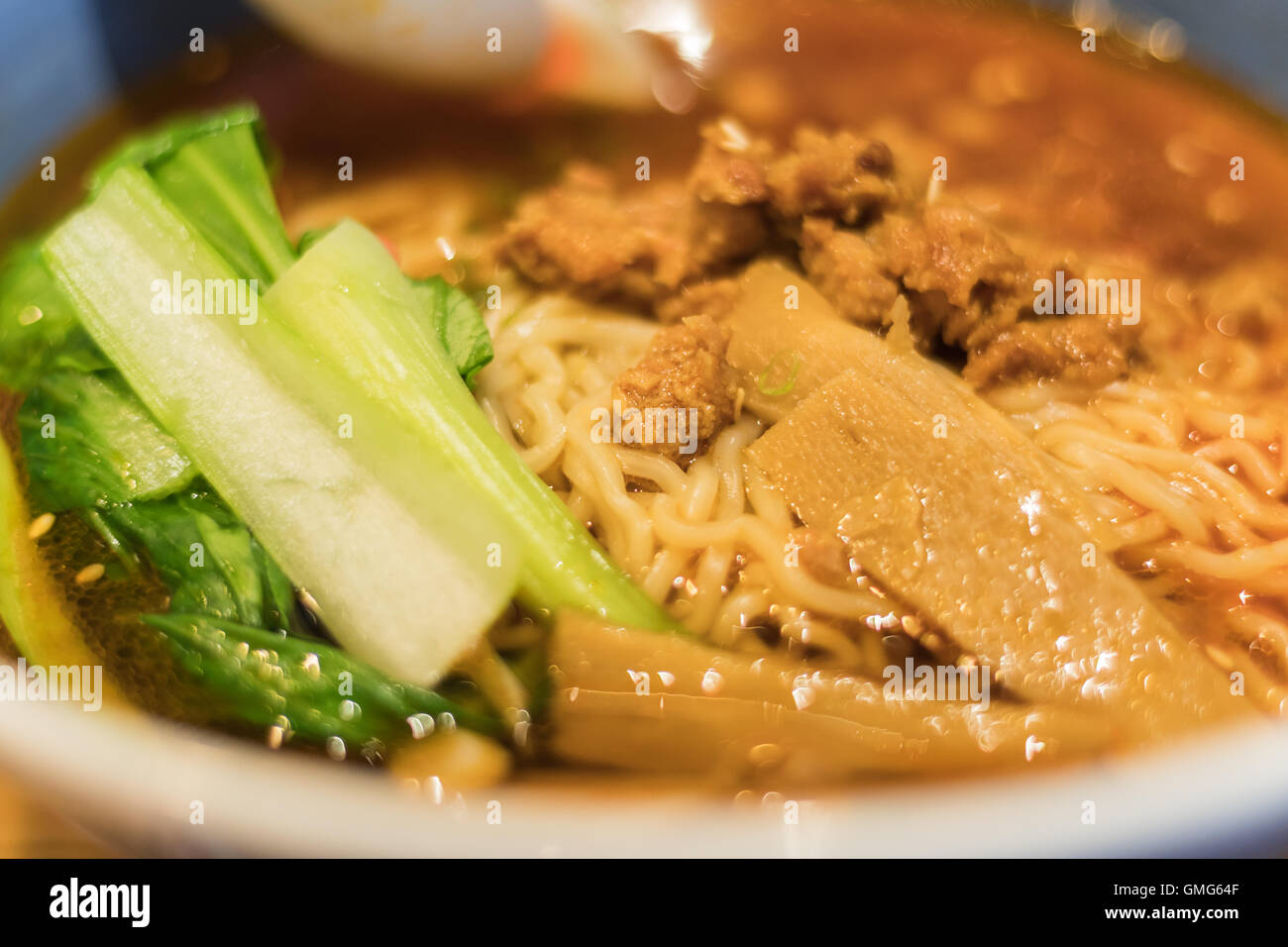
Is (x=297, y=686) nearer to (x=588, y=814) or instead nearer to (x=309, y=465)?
(x=309, y=465)

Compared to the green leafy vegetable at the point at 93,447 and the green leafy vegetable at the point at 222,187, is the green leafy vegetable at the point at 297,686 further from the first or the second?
the green leafy vegetable at the point at 222,187

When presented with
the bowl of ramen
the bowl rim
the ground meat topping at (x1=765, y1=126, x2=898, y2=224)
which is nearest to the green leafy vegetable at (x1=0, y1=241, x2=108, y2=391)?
the bowl of ramen

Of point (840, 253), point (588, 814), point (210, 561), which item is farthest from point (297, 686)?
point (840, 253)

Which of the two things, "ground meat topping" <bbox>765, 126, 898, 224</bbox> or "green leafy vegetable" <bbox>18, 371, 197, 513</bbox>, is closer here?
"green leafy vegetable" <bbox>18, 371, 197, 513</bbox>

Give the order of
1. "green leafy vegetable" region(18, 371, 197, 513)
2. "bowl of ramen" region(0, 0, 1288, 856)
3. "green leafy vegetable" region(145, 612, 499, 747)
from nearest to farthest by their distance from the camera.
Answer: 1. "bowl of ramen" region(0, 0, 1288, 856)
2. "green leafy vegetable" region(145, 612, 499, 747)
3. "green leafy vegetable" region(18, 371, 197, 513)

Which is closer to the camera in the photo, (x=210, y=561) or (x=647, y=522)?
(x=210, y=561)

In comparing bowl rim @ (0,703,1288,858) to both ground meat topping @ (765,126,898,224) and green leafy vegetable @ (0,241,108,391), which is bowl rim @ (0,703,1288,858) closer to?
green leafy vegetable @ (0,241,108,391)

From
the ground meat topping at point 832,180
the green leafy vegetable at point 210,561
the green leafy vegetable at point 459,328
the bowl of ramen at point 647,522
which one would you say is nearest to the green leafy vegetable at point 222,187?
the bowl of ramen at point 647,522
